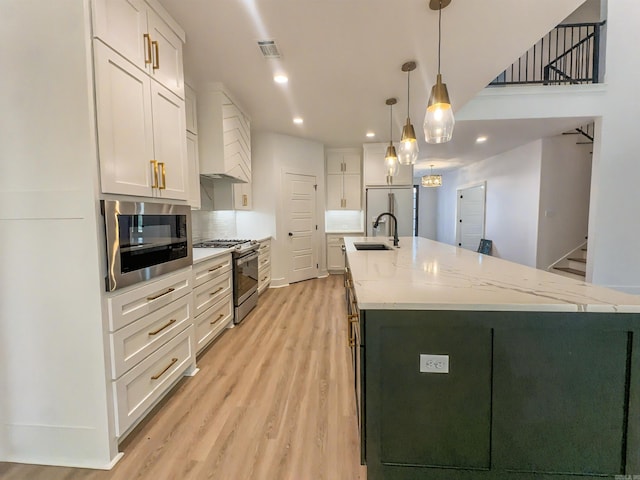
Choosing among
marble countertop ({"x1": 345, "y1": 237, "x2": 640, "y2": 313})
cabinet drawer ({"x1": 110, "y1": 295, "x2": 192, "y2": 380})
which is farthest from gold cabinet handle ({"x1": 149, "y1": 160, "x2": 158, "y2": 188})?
marble countertop ({"x1": 345, "y1": 237, "x2": 640, "y2": 313})

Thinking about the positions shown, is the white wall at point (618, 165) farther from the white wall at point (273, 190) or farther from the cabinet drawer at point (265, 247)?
the cabinet drawer at point (265, 247)

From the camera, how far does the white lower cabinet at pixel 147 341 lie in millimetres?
1452

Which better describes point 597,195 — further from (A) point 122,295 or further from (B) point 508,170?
(A) point 122,295

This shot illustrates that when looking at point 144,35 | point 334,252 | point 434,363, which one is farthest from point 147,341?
point 334,252

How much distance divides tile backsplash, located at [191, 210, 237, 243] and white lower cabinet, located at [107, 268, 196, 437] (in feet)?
4.61

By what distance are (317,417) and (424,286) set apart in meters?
1.11

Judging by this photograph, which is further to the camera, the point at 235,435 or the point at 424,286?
the point at 235,435

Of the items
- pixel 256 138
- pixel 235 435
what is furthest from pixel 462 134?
pixel 235 435

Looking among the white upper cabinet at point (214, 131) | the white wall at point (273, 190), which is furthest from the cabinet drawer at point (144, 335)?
the white wall at point (273, 190)

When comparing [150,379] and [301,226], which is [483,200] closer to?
[301,226]

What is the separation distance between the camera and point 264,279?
15.0 ft

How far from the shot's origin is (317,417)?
1738 millimetres

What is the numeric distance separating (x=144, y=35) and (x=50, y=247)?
1.33m

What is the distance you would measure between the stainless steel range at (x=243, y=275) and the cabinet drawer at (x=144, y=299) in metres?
1.10
